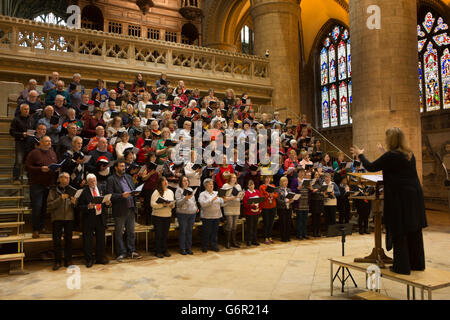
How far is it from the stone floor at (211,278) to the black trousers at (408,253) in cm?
83

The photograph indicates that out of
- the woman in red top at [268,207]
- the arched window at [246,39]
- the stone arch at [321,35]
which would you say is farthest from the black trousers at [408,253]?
the arched window at [246,39]

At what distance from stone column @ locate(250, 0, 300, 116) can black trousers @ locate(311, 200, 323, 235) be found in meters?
7.12

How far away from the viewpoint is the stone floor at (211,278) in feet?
14.2

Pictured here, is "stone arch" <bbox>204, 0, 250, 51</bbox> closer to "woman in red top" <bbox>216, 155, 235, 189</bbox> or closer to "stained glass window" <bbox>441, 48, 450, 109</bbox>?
"stained glass window" <bbox>441, 48, 450, 109</bbox>

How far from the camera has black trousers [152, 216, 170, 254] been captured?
21.3 feet

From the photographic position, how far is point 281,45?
15070 millimetres

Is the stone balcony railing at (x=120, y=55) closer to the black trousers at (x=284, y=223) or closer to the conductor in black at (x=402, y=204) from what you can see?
the black trousers at (x=284, y=223)

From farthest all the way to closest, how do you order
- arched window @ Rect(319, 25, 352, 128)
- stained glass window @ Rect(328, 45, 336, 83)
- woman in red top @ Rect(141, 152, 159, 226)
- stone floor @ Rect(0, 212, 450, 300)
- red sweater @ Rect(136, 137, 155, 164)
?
1. stained glass window @ Rect(328, 45, 336, 83)
2. arched window @ Rect(319, 25, 352, 128)
3. red sweater @ Rect(136, 137, 155, 164)
4. woman in red top @ Rect(141, 152, 159, 226)
5. stone floor @ Rect(0, 212, 450, 300)

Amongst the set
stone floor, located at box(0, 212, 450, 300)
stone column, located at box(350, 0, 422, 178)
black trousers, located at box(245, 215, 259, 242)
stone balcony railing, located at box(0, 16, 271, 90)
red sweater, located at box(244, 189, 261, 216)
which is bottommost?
stone floor, located at box(0, 212, 450, 300)

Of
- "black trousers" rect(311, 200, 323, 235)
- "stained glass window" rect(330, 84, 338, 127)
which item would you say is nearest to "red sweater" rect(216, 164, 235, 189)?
"black trousers" rect(311, 200, 323, 235)

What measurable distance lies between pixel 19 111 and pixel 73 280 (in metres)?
3.69

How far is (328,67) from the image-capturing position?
21.8 metres

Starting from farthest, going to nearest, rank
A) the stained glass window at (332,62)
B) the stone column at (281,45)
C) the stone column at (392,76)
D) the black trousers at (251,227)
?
1. the stained glass window at (332,62)
2. the stone column at (281,45)
3. the stone column at (392,76)
4. the black trousers at (251,227)
